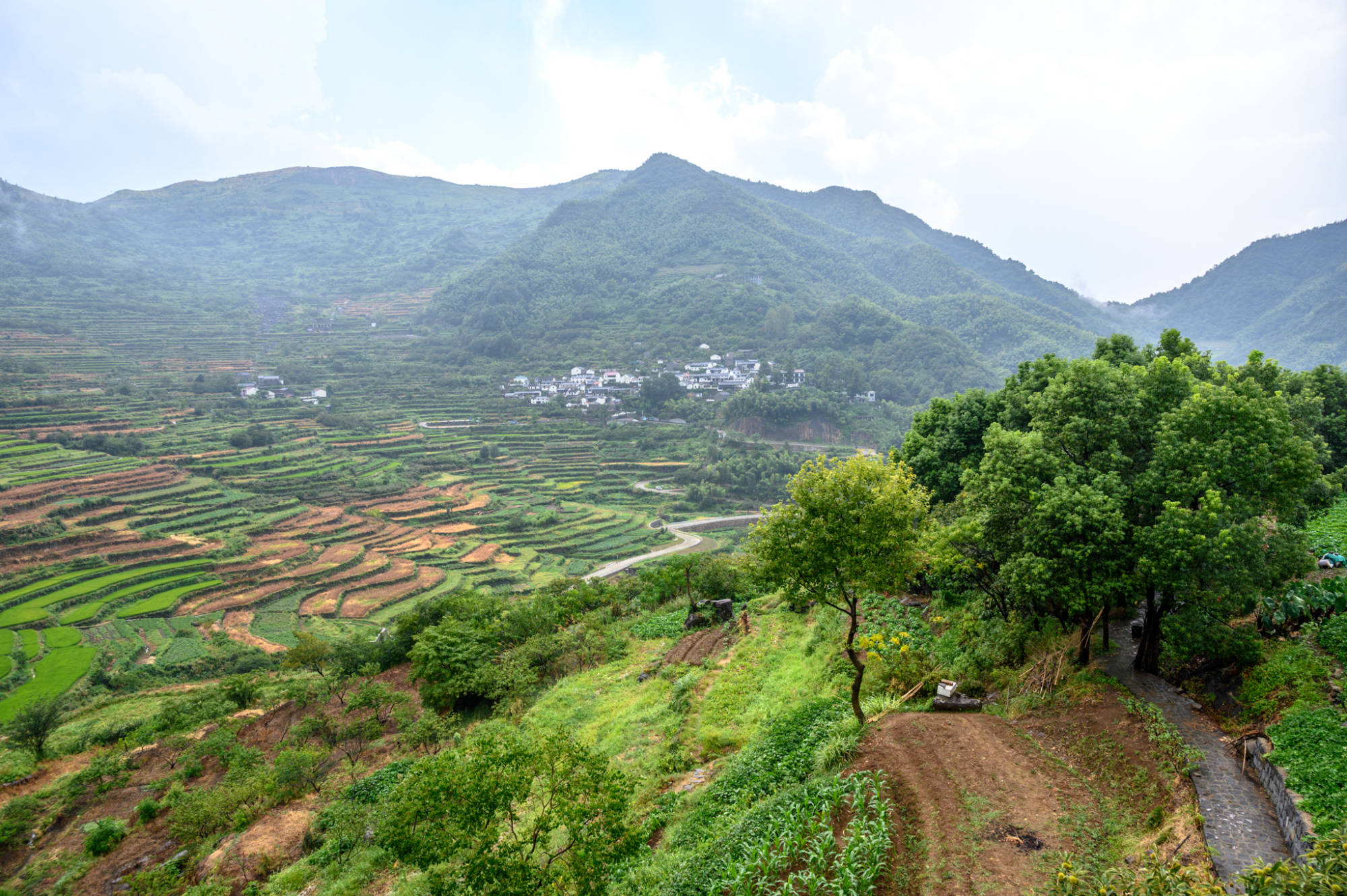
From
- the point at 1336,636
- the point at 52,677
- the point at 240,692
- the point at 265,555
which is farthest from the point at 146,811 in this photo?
the point at 265,555

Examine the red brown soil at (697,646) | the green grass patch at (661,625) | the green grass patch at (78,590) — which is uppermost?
the red brown soil at (697,646)

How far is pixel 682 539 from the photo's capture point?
5966 cm

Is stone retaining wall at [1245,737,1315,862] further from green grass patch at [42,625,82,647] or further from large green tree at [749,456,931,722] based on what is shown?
green grass patch at [42,625,82,647]

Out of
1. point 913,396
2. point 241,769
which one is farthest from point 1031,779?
point 913,396

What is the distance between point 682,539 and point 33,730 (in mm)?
46069

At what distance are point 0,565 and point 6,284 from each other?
141834 millimetres

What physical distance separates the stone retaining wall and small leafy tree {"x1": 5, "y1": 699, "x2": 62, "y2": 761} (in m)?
32.9

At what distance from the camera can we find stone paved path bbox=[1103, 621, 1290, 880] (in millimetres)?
7219

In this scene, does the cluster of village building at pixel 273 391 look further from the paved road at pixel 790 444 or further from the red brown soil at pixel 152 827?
the red brown soil at pixel 152 827

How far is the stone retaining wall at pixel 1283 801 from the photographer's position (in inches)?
277

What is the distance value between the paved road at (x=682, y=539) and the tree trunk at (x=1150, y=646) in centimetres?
3645

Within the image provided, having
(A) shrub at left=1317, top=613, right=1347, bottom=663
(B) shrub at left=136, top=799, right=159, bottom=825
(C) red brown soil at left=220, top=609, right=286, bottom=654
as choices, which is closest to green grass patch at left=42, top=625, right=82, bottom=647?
(C) red brown soil at left=220, top=609, right=286, bottom=654

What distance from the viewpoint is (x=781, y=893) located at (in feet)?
23.3

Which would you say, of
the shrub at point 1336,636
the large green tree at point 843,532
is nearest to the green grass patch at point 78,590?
the large green tree at point 843,532
